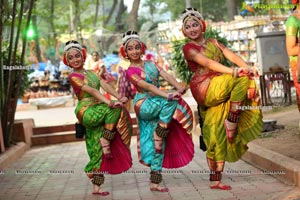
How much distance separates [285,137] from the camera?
9836mm

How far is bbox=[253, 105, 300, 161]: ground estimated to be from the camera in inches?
337

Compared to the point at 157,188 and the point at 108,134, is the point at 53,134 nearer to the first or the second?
the point at 108,134

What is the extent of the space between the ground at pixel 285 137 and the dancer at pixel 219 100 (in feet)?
3.04

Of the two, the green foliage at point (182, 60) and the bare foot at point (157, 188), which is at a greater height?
the green foliage at point (182, 60)

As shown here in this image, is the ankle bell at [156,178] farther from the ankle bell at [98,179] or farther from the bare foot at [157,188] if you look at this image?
the ankle bell at [98,179]

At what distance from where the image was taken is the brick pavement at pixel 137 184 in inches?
272

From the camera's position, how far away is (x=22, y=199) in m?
7.67

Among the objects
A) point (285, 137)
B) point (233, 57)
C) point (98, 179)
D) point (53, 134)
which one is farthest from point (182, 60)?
point (233, 57)

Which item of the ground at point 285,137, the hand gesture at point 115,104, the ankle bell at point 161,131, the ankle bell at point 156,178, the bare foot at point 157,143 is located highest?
the hand gesture at point 115,104

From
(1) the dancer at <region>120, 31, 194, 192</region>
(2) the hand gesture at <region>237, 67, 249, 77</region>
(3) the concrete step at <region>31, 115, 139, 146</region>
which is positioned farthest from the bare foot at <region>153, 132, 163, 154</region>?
(3) the concrete step at <region>31, 115, 139, 146</region>

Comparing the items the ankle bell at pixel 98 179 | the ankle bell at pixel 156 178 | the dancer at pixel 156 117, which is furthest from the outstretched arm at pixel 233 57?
Result: the ankle bell at pixel 98 179

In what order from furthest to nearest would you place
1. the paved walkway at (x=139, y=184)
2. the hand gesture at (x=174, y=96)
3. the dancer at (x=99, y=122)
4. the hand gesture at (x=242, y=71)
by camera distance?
the dancer at (x=99, y=122), the hand gesture at (x=174, y=96), the paved walkway at (x=139, y=184), the hand gesture at (x=242, y=71)

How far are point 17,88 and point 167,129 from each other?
250 inches

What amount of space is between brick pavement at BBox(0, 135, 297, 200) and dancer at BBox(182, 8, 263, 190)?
1.19 feet
